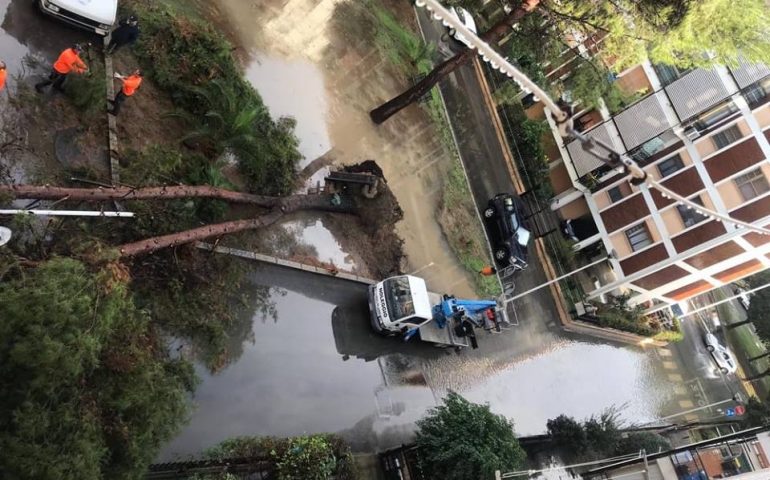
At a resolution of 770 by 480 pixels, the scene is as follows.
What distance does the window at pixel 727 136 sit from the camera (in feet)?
70.9

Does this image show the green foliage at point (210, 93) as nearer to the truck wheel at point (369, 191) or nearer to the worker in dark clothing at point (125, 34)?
the worker in dark clothing at point (125, 34)

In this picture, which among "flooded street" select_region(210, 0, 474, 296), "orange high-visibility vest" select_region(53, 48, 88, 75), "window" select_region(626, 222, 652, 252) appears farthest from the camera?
"window" select_region(626, 222, 652, 252)

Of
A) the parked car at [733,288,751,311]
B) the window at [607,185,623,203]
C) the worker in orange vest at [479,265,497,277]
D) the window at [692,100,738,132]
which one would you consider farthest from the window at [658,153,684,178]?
the parked car at [733,288,751,311]

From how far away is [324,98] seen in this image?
64.0 ft

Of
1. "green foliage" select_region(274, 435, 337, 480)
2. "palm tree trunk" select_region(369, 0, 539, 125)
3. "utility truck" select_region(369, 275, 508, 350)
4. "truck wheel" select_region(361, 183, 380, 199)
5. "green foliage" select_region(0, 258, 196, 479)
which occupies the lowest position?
"green foliage" select_region(274, 435, 337, 480)

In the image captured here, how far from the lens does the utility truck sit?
16.2m

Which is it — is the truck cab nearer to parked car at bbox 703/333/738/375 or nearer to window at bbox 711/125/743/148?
window at bbox 711/125/743/148

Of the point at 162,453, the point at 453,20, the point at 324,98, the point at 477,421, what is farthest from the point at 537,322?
the point at 453,20

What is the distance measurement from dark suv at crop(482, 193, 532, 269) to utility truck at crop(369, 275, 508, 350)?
9.30 feet

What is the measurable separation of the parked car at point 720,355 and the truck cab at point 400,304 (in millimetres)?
21533

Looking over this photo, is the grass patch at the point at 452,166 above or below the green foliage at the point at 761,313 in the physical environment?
above

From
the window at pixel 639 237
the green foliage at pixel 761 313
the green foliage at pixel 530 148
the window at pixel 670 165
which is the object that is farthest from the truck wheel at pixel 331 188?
the green foliage at pixel 761 313

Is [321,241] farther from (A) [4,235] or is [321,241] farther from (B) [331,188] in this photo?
(A) [4,235]

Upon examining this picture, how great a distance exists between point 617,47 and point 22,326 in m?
17.4
